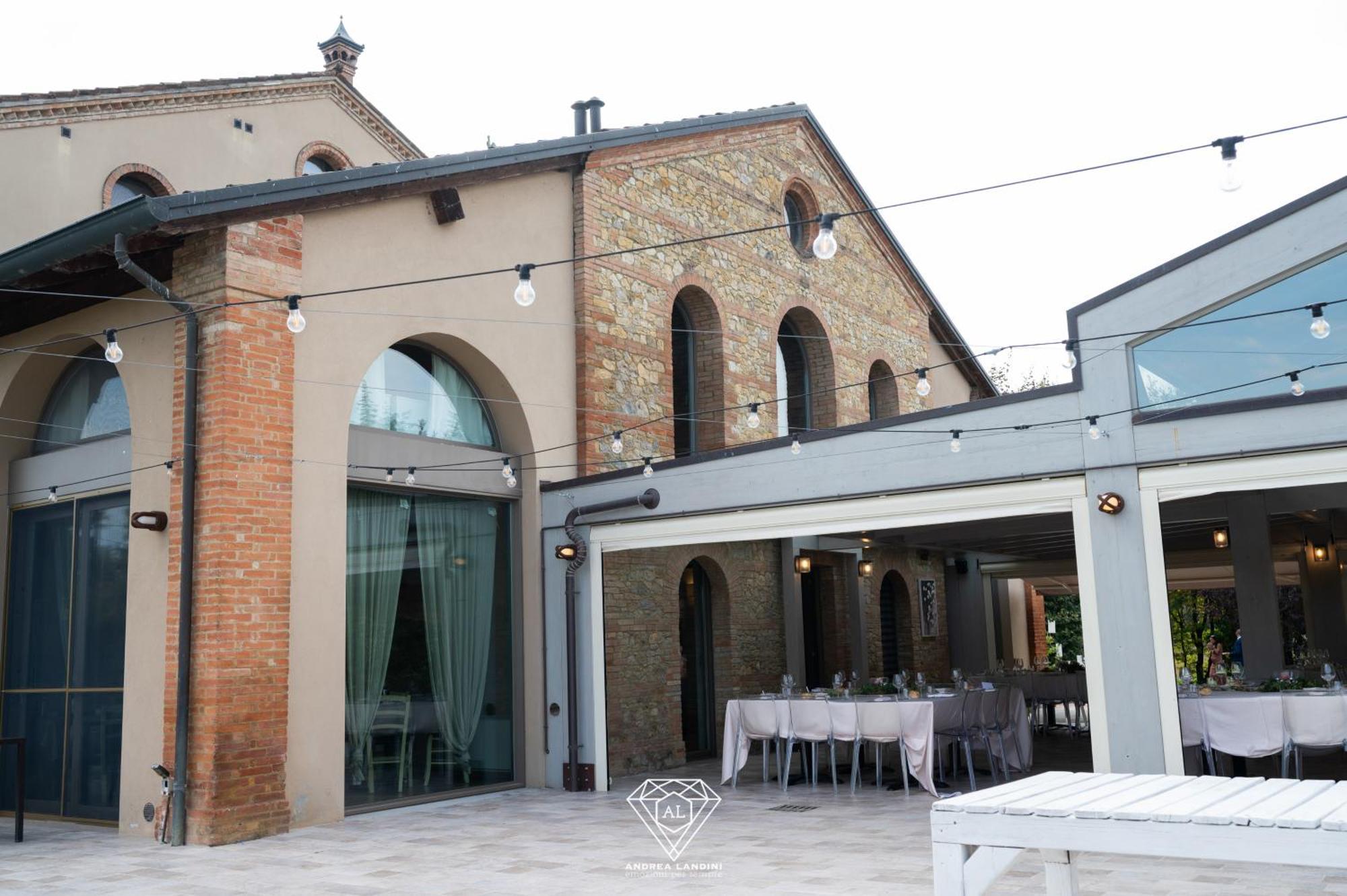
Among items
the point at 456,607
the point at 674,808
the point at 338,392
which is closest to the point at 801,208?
the point at 456,607

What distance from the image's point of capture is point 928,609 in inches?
611

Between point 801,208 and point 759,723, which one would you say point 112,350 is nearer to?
point 759,723

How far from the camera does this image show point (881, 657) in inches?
575

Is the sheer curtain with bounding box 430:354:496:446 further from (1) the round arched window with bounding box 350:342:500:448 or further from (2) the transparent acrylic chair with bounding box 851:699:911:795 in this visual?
(2) the transparent acrylic chair with bounding box 851:699:911:795

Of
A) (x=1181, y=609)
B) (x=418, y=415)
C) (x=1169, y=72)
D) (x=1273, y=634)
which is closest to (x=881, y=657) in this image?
(x=1273, y=634)

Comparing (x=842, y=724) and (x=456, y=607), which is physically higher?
(x=456, y=607)

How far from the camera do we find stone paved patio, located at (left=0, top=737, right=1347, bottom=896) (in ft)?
17.9

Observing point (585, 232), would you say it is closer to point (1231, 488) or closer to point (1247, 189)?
point (1231, 488)

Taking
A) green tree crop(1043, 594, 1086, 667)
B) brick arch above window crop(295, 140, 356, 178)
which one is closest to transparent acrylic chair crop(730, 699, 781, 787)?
brick arch above window crop(295, 140, 356, 178)

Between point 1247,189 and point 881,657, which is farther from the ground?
point 1247,189

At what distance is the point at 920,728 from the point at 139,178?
1246 centimetres

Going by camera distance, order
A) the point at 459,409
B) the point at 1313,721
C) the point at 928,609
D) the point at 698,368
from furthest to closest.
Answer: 1. the point at 928,609
2. the point at 698,368
3. the point at 459,409
4. the point at 1313,721

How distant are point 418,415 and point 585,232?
2557 mm

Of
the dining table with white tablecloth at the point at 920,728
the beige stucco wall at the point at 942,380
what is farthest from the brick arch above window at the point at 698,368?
the beige stucco wall at the point at 942,380
